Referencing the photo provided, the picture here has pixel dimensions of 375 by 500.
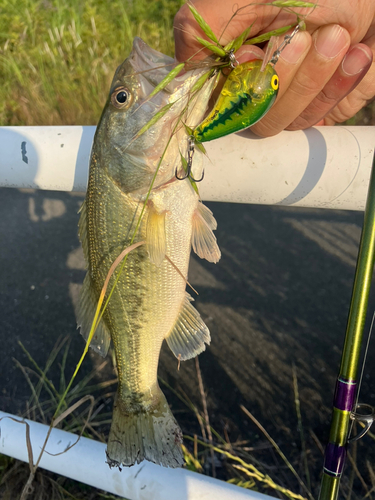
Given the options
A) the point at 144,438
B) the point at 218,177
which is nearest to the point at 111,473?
the point at 144,438

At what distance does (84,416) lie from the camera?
2029 mm

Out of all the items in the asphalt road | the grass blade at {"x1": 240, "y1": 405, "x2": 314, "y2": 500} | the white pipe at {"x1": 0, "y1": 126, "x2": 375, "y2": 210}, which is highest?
the white pipe at {"x1": 0, "y1": 126, "x2": 375, "y2": 210}

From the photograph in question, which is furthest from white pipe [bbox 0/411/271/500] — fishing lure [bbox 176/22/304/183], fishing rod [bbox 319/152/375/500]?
fishing lure [bbox 176/22/304/183]

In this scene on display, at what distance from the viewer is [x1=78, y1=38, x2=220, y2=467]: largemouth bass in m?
0.94

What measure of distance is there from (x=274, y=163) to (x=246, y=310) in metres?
1.40

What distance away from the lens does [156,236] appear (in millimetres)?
977

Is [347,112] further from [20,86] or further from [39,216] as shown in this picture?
[20,86]

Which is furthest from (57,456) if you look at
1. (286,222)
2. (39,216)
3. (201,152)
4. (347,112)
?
(39,216)

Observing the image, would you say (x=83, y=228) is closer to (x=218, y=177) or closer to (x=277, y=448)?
(x=218, y=177)

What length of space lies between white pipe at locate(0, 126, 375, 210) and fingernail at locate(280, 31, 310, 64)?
0.23 metres

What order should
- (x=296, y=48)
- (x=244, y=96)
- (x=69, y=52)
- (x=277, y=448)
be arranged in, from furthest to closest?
1. (x=69, y=52)
2. (x=277, y=448)
3. (x=296, y=48)
4. (x=244, y=96)

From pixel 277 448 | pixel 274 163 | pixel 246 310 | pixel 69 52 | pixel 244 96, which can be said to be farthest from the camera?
pixel 69 52

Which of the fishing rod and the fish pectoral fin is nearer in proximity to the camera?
the fishing rod

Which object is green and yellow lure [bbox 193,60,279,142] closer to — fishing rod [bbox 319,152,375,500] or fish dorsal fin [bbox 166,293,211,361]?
fishing rod [bbox 319,152,375,500]
